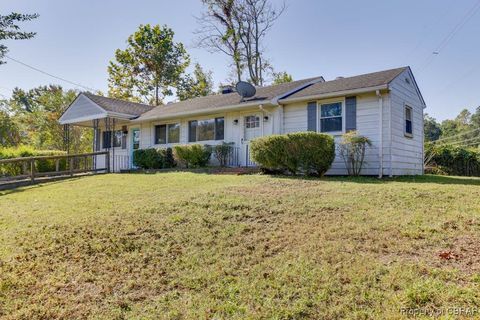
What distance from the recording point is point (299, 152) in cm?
983

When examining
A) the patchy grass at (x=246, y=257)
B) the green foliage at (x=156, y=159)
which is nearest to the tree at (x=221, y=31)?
the green foliage at (x=156, y=159)

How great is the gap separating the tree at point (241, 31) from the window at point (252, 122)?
12.8 metres

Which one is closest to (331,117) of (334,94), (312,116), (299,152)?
(312,116)

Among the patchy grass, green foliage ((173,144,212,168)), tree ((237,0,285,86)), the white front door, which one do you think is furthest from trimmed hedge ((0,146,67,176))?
tree ((237,0,285,86))

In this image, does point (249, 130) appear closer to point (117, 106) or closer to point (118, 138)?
point (117, 106)

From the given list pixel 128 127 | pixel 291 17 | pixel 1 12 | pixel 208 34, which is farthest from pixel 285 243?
pixel 208 34

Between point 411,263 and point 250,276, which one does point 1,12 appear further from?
point 411,263

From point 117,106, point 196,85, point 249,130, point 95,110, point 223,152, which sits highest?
point 196,85

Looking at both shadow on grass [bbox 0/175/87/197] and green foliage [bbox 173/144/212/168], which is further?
green foliage [bbox 173/144/212/168]

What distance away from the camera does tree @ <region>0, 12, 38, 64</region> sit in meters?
4.26

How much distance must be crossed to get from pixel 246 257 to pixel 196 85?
29032 mm

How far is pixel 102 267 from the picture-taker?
392 centimetres

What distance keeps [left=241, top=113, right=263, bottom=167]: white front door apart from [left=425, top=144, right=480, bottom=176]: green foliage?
935cm

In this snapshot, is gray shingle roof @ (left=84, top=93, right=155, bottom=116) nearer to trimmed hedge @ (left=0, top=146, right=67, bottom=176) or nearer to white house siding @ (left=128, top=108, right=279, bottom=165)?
white house siding @ (left=128, top=108, right=279, bottom=165)
